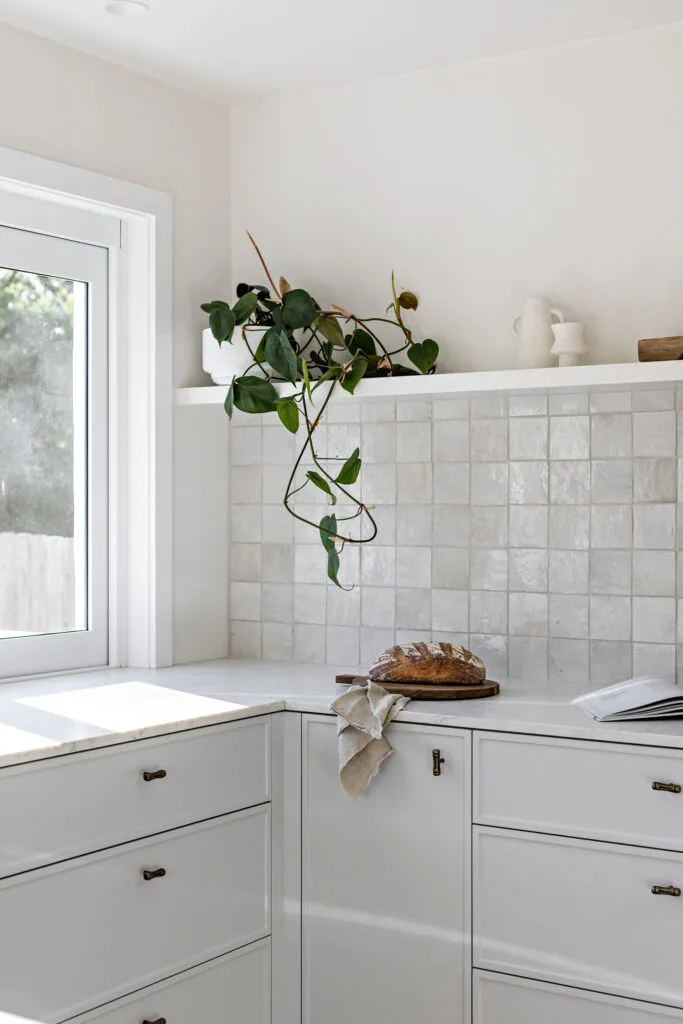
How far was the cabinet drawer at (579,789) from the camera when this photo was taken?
218 cm

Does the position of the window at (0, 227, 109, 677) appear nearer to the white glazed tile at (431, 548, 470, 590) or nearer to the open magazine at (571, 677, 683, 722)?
the white glazed tile at (431, 548, 470, 590)

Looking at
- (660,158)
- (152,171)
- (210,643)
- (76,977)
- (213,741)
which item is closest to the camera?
(76,977)

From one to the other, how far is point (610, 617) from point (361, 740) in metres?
0.74

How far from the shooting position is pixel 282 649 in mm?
3203

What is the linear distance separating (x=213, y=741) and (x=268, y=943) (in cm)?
53

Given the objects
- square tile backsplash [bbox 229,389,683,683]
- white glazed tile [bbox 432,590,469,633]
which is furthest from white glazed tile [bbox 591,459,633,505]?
white glazed tile [bbox 432,590,469,633]

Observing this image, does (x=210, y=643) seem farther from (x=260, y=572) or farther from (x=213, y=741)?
(x=213, y=741)

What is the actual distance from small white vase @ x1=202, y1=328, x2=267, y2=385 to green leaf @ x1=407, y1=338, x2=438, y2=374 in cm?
43

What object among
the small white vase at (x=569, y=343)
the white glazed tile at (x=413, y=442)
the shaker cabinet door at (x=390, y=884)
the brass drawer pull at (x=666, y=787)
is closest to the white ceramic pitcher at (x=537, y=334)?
the small white vase at (x=569, y=343)

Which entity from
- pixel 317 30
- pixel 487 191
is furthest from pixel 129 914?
pixel 317 30

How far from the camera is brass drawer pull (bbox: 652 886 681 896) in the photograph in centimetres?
215

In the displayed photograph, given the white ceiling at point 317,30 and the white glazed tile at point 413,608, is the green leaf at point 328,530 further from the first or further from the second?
the white ceiling at point 317,30

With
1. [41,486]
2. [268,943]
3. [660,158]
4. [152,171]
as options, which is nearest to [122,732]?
[268,943]

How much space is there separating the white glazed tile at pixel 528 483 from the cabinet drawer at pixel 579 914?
2.88ft
